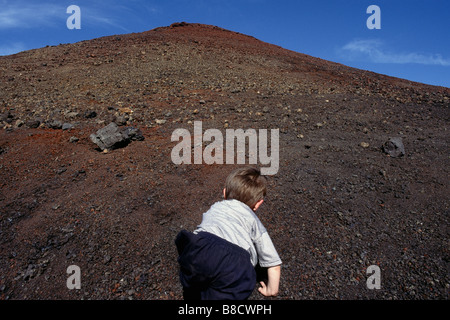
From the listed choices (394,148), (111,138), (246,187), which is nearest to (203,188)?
(246,187)

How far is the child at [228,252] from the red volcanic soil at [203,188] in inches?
24.0

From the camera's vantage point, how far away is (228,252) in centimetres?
185

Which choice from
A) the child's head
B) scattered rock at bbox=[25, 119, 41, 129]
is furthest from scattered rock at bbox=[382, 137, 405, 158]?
scattered rock at bbox=[25, 119, 41, 129]

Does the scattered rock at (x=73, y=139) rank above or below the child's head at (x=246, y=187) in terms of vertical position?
above

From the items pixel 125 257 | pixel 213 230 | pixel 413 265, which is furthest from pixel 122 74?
pixel 413 265

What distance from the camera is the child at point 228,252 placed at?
179cm

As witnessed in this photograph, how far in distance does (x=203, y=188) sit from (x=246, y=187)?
1.83 metres

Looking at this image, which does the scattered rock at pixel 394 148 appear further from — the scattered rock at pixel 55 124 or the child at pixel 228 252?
the scattered rock at pixel 55 124

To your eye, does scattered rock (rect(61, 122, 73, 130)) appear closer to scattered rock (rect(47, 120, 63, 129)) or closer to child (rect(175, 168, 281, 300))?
scattered rock (rect(47, 120, 63, 129))

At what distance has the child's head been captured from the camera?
2.24m

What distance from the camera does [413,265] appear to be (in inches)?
102

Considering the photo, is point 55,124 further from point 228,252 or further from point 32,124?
point 228,252

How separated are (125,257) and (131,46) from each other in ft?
41.6

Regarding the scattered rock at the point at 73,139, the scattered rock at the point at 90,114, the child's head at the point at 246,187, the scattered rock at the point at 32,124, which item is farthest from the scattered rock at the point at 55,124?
the child's head at the point at 246,187
